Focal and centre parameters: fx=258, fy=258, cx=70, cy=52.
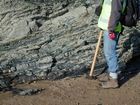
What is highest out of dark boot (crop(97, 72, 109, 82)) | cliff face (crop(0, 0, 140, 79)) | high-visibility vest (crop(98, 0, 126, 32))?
high-visibility vest (crop(98, 0, 126, 32))

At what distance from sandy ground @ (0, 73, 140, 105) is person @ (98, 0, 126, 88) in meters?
0.24

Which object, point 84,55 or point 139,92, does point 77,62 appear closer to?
point 84,55

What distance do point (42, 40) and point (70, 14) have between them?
4.19 feet

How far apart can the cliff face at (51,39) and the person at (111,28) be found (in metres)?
0.93

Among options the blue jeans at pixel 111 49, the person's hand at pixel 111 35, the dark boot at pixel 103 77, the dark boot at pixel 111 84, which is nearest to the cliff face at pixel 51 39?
the dark boot at pixel 103 77

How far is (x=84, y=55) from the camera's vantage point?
737cm

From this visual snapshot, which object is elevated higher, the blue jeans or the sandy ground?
the blue jeans

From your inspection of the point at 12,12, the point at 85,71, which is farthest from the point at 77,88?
the point at 12,12

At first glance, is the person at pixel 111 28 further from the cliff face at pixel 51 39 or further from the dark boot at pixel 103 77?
the cliff face at pixel 51 39

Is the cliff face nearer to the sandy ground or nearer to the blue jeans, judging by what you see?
the sandy ground

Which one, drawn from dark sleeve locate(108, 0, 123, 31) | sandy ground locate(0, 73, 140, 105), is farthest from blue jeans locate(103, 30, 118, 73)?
sandy ground locate(0, 73, 140, 105)

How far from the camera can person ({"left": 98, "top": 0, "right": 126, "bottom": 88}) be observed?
5.40 metres

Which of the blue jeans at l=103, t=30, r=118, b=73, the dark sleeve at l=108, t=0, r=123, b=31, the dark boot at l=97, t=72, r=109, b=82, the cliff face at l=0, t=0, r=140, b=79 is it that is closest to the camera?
the dark sleeve at l=108, t=0, r=123, b=31

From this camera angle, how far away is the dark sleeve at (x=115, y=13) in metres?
5.36
